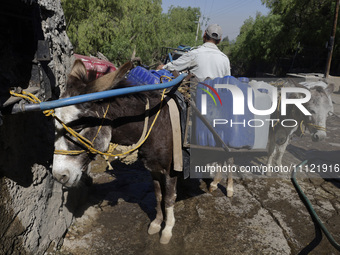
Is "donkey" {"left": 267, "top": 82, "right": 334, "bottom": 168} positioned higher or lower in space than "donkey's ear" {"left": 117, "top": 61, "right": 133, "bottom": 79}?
lower

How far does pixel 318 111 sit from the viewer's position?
13.6ft

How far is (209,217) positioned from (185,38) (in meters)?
26.8

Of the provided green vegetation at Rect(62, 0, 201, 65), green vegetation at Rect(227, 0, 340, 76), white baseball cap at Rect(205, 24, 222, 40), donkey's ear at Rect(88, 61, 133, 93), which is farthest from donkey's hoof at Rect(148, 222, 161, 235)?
green vegetation at Rect(227, 0, 340, 76)

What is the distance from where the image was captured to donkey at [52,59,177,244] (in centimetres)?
196

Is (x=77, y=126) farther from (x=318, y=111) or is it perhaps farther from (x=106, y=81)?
Answer: (x=318, y=111)

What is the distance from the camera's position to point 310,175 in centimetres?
493

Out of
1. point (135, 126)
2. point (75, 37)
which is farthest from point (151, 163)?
point (75, 37)

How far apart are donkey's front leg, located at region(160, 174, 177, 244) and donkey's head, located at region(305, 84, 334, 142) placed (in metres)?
2.91

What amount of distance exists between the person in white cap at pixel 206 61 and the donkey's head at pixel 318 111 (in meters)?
1.74

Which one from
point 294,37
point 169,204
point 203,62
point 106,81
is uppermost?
point 294,37

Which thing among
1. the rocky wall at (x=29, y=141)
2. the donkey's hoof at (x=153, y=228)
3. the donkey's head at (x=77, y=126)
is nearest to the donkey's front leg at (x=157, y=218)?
the donkey's hoof at (x=153, y=228)

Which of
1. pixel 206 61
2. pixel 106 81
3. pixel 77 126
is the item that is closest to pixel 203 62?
pixel 206 61

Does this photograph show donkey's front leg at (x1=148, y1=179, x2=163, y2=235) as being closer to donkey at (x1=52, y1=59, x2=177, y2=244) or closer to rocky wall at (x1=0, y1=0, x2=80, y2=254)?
donkey at (x1=52, y1=59, x2=177, y2=244)

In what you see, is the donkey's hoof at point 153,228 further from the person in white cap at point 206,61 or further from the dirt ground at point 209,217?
the person in white cap at point 206,61
